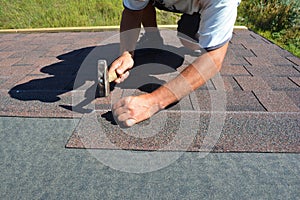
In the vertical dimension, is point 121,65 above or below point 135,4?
below

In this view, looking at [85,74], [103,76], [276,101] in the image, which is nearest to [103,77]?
[103,76]

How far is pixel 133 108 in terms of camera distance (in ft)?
3.85

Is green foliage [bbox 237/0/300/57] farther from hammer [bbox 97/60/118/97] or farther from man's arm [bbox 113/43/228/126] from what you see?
hammer [bbox 97/60/118/97]

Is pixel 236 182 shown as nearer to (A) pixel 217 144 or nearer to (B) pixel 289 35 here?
(A) pixel 217 144

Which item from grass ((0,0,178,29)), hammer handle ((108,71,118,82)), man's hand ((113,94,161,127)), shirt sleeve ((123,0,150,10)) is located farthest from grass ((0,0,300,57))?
man's hand ((113,94,161,127))

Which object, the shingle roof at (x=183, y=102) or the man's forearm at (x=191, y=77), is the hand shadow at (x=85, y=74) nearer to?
the shingle roof at (x=183, y=102)

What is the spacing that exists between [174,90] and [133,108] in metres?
0.20

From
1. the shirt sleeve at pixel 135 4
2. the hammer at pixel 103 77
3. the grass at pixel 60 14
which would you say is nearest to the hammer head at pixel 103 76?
the hammer at pixel 103 77

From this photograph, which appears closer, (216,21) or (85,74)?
(216,21)

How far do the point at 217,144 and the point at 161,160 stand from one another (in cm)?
28

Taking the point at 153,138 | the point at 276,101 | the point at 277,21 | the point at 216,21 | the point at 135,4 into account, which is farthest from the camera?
the point at 277,21

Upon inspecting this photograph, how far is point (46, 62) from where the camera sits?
231 centimetres

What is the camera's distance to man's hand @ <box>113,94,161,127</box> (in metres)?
1.17

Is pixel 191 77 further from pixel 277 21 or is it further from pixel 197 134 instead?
pixel 277 21
